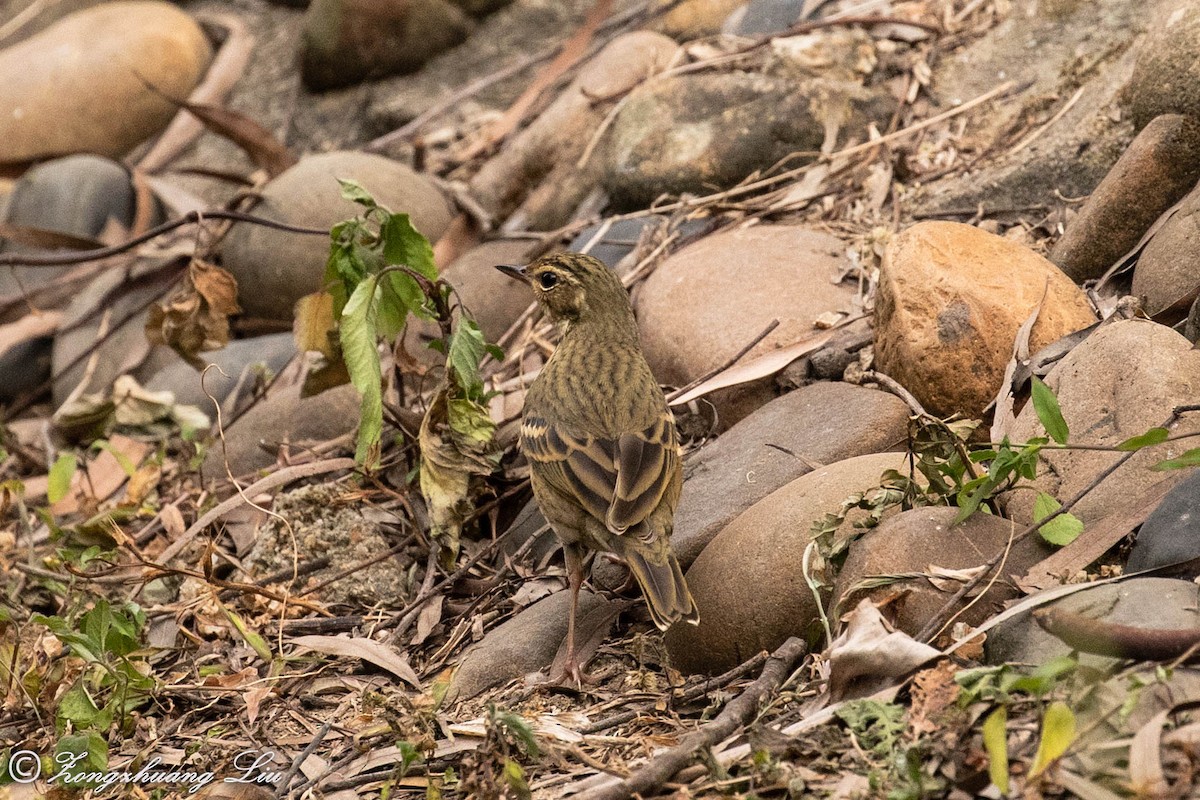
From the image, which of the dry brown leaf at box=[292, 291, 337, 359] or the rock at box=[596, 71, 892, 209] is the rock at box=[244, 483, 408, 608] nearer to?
the dry brown leaf at box=[292, 291, 337, 359]

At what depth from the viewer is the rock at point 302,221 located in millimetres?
8383

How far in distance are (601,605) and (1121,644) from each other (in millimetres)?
2410

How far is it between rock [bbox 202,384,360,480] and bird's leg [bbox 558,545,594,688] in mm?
2140

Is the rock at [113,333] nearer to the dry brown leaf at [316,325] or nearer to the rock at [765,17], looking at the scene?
the dry brown leaf at [316,325]

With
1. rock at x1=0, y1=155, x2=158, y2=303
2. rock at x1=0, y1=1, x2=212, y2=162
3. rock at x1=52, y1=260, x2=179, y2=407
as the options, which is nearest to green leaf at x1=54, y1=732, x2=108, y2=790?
rock at x1=52, y1=260, x2=179, y2=407

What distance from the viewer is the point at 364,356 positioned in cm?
542

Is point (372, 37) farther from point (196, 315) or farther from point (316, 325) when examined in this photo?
point (316, 325)

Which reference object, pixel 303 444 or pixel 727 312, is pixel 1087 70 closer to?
pixel 727 312

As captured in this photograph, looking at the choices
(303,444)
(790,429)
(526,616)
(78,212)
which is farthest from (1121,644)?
(78,212)

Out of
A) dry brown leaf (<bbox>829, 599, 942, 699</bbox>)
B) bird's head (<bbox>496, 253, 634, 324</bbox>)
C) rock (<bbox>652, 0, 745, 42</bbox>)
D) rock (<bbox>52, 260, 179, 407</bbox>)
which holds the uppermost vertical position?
rock (<bbox>652, 0, 745, 42</bbox>)

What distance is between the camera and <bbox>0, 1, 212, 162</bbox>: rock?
11.2 m

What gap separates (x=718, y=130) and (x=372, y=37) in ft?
14.0

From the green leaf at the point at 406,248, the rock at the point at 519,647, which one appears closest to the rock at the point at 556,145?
the green leaf at the point at 406,248

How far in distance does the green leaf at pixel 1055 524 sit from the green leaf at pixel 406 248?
9.24 feet
